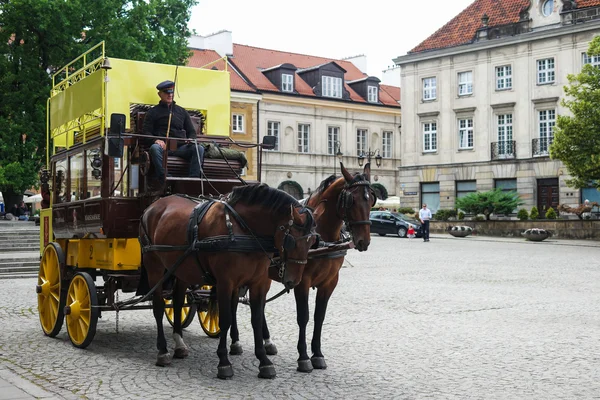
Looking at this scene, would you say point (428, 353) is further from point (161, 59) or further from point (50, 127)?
point (161, 59)

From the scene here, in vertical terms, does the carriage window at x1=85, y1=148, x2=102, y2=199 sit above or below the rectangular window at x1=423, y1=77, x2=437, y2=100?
below

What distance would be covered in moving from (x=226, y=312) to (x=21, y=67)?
26599mm

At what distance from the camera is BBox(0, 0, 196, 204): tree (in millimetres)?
29656

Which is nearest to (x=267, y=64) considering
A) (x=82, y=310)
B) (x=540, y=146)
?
(x=540, y=146)

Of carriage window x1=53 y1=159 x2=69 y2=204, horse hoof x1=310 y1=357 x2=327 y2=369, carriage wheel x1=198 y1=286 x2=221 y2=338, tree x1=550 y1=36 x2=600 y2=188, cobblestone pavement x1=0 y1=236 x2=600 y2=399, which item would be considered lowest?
cobblestone pavement x1=0 y1=236 x2=600 y2=399

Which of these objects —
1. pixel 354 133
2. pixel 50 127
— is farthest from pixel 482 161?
pixel 50 127

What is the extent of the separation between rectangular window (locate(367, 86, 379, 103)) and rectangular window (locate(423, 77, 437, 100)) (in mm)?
11019

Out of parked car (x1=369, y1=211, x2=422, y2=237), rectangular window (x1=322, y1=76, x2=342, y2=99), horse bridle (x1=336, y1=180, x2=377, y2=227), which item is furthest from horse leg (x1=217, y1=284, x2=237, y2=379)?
rectangular window (x1=322, y1=76, x2=342, y2=99)

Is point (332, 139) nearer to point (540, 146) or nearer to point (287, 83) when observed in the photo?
point (287, 83)

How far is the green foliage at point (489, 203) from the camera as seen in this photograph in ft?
141

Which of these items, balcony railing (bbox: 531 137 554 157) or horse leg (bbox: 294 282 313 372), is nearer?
horse leg (bbox: 294 282 313 372)

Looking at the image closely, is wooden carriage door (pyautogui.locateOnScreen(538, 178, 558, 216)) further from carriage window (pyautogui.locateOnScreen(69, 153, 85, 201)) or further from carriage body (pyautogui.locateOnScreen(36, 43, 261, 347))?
carriage window (pyautogui.locateOnScreen(69, 153, 85, 201))

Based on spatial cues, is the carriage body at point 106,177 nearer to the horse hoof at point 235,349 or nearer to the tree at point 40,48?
the horse hoof at point 235,349

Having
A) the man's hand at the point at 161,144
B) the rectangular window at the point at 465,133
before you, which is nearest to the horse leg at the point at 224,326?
the man's hand at the point at 161,144
